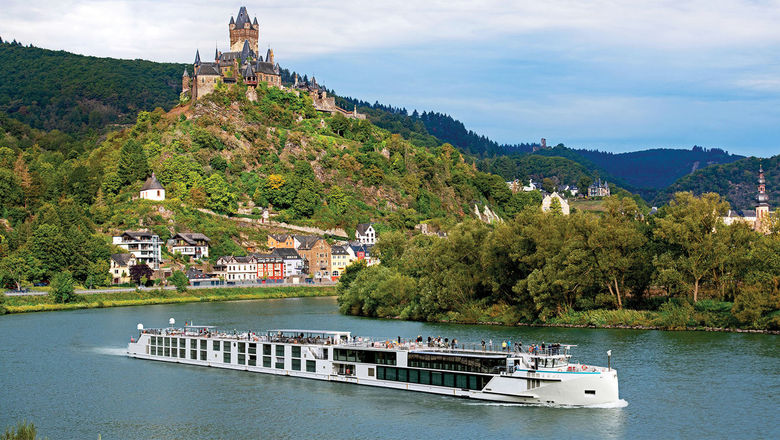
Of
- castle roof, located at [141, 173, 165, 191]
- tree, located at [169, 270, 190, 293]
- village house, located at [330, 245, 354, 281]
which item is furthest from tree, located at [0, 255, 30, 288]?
village house, located at [330, 245, 354, 281]

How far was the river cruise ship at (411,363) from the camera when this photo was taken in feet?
152

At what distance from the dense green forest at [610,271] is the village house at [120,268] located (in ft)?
179

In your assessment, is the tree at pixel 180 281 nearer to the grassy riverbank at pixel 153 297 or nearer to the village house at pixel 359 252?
the grassy riverbank at pixel 153 297

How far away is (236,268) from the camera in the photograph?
142250 millimetres

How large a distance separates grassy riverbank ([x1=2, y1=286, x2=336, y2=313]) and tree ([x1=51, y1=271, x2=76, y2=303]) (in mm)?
710

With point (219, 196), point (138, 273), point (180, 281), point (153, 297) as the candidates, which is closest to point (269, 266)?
point (219, 196)

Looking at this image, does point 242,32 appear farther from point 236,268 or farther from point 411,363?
point 411,363

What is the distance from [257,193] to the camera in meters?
160

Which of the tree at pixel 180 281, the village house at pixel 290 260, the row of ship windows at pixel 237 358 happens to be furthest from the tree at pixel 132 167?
the row of ship windows at pixel 237 358

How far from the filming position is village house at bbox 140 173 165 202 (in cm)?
14750

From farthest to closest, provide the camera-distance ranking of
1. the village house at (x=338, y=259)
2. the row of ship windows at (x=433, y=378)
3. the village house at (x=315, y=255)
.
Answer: the village house at (x=338, y=259)
the village house at (x=315, y=255)
the row of ship windows at (x=433, y=378)

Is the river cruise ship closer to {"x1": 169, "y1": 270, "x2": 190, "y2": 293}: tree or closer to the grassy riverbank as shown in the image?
the grassy riverbank

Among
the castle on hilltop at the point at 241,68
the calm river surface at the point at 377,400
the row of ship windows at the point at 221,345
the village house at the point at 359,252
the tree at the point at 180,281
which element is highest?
the castle on hilltop at the point at 241,68

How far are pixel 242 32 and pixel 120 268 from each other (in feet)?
250
